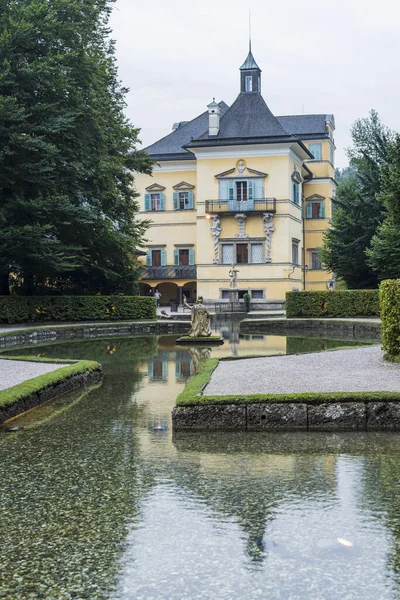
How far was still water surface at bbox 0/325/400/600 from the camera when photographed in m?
4.14

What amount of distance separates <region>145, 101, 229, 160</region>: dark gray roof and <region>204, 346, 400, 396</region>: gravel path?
4173 cm

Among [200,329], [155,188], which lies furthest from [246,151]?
[200,329]

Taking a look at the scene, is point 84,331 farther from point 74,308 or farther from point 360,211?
point 360,211

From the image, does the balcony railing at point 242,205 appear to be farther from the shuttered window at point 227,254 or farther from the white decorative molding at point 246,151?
the white decorative molding at point 246,151

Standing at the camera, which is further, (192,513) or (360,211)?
(360,211)

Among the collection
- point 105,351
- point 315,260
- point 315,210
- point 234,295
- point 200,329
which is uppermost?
point 315,210

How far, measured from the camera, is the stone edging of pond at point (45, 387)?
30.9 ft

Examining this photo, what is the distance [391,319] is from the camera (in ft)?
43.8

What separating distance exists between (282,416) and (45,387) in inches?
159

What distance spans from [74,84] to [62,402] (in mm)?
23844

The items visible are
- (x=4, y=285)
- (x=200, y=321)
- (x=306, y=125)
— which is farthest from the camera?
(x=306, y=125)

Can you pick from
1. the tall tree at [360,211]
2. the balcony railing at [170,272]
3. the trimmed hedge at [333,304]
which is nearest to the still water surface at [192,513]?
the trimmed hedge at [333,304]

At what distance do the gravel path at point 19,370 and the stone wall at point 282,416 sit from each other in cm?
356

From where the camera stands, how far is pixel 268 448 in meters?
7.59
